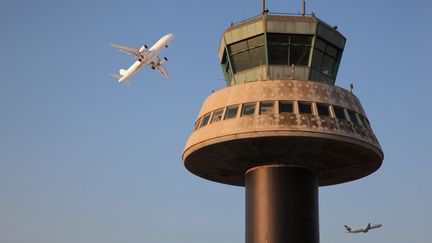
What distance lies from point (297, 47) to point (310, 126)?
7.54 m

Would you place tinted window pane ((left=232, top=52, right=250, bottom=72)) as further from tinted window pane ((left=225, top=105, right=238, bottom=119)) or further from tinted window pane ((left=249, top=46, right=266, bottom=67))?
tinted window pane ((left=225, top=105, right=238, bottom=119))

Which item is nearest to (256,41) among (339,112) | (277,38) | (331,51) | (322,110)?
(277,38)

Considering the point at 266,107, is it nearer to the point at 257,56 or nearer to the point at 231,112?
the point at 231,112

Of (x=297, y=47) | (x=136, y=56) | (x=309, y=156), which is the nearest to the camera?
(x=309, y=156)

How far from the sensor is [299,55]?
136ft

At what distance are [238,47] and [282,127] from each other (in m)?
9.07

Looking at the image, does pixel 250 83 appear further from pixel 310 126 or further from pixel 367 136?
pixel 367 136

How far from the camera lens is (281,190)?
126ft

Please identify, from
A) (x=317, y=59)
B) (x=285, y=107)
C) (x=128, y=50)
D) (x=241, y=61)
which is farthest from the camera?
(x=128, y=50)

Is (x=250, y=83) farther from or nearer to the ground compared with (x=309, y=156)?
farther from the ground

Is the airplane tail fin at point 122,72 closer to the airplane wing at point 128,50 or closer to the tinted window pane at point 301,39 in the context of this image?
the airplane wing at point 128,50

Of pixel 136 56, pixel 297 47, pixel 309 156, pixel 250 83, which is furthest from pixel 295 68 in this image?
Result: pixel 136 56

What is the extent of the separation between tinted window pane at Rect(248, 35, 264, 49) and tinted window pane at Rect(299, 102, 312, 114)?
20.5ft

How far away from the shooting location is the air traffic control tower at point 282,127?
36.9m
